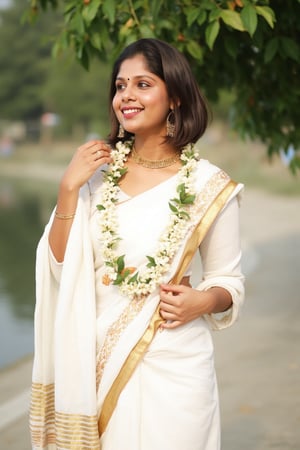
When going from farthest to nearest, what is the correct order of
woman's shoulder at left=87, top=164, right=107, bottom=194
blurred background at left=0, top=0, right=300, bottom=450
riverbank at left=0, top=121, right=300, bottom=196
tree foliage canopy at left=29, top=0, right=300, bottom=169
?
1. riverbank at left=0, top=121, right=300, bottom=196
2. blurred background at left=0, top=0, right=300, bottom=450
3. tree foliage canopy at left=29, top=0, right=300, bottom=169
4. woman's shoulder at left=87, top=164, right=107, bottom=194

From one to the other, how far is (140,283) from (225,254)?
0.32 m

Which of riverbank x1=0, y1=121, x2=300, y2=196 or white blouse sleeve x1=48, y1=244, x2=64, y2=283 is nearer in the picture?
white blouse sleeve x1=48, y1=244, x2=64, y2=283

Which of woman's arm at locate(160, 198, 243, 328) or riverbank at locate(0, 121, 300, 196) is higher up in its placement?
riverbank at locate(0, 121, 300, 196)

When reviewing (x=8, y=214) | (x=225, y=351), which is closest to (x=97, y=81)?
(x=8, y=214)

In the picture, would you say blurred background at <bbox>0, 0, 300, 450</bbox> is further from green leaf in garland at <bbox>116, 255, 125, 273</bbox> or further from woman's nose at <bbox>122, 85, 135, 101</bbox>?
green leaf in garland at <bbox>116, 255, 125, 273</bbox>

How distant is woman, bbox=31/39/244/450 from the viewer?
2434mm

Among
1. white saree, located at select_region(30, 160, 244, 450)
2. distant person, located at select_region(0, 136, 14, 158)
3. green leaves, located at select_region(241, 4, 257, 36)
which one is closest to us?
white saree, located at select_region(30, 160, 244, 450)

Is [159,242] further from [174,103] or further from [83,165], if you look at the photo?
[174,103]

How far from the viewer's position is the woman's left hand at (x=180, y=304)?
243 cm

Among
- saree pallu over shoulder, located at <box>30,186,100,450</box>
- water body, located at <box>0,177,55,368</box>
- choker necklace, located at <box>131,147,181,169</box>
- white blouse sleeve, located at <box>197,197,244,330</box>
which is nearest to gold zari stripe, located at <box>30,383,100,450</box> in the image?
saree pallu over shoulder, located at <box>30,186,100,450</box>

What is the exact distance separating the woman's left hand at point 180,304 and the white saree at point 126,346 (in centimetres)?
5

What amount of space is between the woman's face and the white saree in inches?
8.9

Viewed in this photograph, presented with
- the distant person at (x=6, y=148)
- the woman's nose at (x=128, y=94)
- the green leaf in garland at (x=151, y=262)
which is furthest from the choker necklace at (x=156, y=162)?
the distant person at (x=6, y=148)

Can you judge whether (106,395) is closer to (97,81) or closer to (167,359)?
(167,359)
